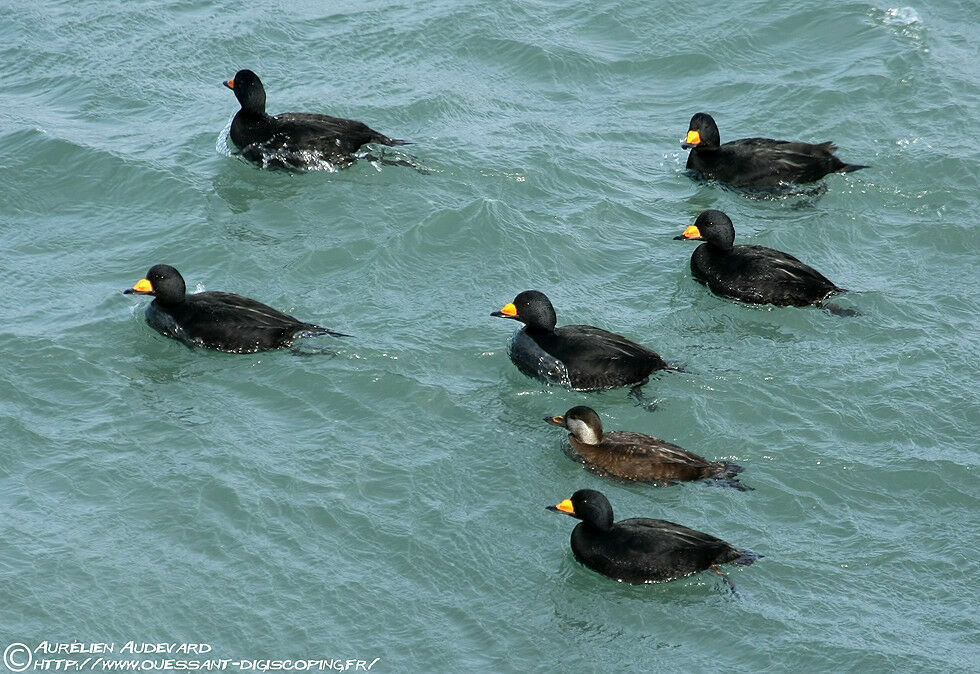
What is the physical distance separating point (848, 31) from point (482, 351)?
8318 mm

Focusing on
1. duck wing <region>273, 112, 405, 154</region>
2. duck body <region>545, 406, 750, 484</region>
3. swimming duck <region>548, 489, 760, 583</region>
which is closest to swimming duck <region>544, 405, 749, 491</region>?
duck body <region>545, 406, 750, 484</region>

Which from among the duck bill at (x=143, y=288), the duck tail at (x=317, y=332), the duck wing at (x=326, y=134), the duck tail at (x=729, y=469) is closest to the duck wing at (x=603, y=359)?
the duck tail at (x=729, y=469)

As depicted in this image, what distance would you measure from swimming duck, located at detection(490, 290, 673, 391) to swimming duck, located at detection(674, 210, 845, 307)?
1592 millimetres

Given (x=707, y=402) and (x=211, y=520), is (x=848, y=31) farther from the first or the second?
(x=211, y=520)

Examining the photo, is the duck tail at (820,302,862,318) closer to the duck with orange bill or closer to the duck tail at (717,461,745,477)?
the duck with orange bill

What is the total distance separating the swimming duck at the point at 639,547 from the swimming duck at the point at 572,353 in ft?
6.41

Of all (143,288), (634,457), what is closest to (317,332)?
(143,288)

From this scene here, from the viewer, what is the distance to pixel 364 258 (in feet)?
42.7

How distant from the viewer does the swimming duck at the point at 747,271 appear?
487 inches

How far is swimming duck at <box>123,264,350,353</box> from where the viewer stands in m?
11.6

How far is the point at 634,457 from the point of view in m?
10.3

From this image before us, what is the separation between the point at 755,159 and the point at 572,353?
13.6ft

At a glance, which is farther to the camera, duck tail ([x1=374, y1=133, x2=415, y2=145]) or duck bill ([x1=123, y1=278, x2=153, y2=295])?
duck tail ([x1=374, y1=133, x2=415, y2=145])

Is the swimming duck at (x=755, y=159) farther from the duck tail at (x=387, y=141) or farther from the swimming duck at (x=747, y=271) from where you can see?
the duck tail at (x=387, y=141)
